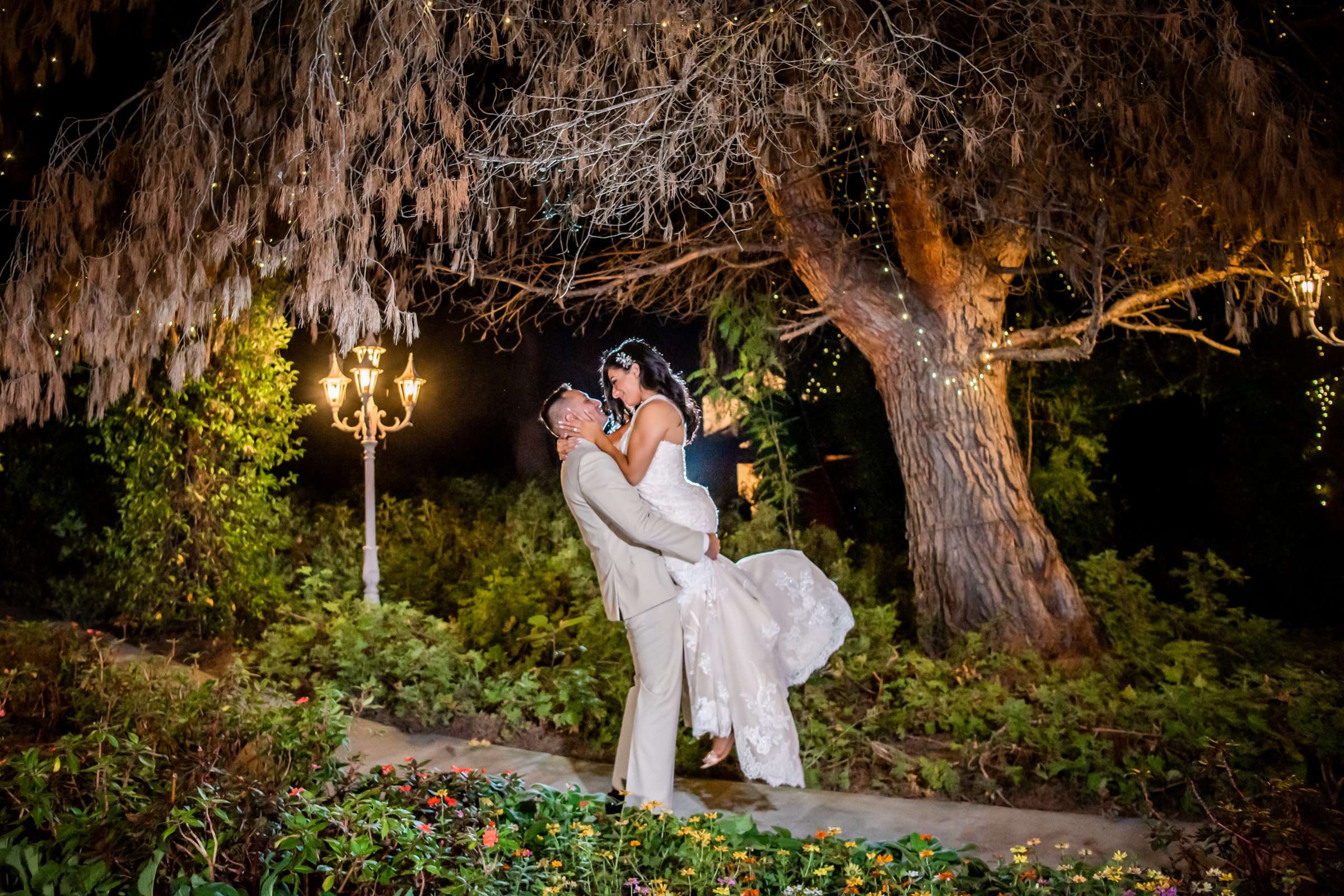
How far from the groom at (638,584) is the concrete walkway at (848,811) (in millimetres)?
286

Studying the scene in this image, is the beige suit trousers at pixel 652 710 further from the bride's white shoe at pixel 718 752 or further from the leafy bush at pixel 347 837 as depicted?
the bride's white shoe at pixel 718 752

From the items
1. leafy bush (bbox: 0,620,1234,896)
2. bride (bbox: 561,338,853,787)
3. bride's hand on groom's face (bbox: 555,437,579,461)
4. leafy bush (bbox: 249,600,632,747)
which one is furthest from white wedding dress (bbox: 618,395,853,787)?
leafy bush (bbox: 249,600,632,747)

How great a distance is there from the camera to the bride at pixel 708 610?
4570mm

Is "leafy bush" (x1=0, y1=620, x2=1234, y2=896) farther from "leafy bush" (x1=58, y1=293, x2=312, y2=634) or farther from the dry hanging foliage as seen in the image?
"leafy bush" (x1=58, y1=293, x2=312, y2=634)

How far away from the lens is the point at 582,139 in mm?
5527

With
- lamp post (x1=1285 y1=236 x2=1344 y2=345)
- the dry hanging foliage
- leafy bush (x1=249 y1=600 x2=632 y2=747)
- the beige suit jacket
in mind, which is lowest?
leafy bush (x1=249 y1=600 x2=632 y2=747)

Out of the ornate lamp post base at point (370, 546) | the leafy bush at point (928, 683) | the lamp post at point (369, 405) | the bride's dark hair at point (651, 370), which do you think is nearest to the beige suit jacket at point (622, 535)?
the bride's dark hair at point (651, 370)

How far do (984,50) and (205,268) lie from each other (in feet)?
14.4

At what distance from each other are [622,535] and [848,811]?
1519mm

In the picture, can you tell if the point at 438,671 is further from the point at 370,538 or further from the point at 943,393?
the point at 943,393

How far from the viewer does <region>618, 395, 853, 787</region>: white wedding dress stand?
4.57 meters

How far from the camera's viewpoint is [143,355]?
563 cm

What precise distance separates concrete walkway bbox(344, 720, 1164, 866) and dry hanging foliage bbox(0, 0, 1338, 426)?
2222 millimetres

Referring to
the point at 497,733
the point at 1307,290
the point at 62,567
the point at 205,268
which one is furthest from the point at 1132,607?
the point at 62,567
